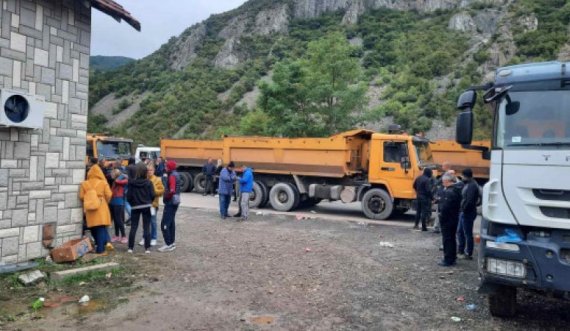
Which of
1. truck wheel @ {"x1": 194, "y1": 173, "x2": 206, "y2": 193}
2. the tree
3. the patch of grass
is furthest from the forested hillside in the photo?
the patch of grass

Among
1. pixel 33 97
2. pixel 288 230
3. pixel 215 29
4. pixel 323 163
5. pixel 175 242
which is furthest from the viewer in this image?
pixel 215 29

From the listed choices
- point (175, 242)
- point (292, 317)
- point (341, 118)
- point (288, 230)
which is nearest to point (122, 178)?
point (175, 242)

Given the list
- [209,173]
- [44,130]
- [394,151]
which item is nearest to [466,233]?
[394,151]

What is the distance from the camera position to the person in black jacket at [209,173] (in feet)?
61.6

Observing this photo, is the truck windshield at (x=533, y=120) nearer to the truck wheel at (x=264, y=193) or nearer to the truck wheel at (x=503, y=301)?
the truck wheel at (x=503, y=301)

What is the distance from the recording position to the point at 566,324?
502 centimetres

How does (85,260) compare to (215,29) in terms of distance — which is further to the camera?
(215,29)

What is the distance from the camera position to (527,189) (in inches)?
179

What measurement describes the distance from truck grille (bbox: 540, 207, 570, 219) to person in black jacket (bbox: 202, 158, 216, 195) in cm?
1537

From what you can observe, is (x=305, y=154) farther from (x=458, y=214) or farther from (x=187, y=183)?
(x=187, y=183)

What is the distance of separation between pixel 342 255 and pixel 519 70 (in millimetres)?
4560

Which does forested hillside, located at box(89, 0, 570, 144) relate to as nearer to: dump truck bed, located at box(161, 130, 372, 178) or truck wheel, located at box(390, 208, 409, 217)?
truck wheel, located at box(390, 208, 409, 217)

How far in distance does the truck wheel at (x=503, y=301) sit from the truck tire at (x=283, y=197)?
9464 millimetres

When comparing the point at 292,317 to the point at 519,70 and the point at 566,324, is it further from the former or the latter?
the point at 519,70
